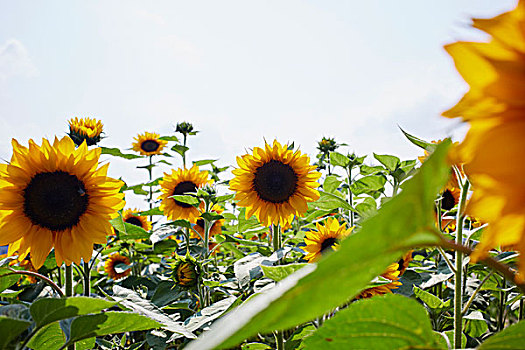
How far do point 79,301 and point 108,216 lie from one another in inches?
29.0

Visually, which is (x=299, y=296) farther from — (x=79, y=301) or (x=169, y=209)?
(x=169, y=209)

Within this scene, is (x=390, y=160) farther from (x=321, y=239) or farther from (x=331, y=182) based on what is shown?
(x=321, y=239)

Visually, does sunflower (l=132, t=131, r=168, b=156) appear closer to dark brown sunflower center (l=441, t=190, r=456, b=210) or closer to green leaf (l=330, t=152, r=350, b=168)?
green leaf (l=330, t=152, r=350, b=168)

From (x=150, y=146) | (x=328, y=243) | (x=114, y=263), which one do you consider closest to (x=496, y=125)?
(x=328, y=243)

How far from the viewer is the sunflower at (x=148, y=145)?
4.09 meters

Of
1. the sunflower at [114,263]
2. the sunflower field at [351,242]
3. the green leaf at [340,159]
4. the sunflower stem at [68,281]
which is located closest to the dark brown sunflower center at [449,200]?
the green leaf at [340,159]

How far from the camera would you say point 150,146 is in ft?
13.5

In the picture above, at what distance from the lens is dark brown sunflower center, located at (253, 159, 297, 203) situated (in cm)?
198

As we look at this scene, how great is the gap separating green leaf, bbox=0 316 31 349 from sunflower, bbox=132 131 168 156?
12.0 ft

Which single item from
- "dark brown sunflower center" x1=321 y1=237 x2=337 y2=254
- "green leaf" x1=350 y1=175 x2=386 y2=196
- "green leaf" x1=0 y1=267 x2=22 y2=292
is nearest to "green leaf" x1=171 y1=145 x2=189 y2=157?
"green leaf" x1=350 y1=175 x2=386 y2=196

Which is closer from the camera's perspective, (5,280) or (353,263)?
(353,263)

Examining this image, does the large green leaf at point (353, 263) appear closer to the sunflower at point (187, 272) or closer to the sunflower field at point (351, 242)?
the sunflower field at point (351, 242)

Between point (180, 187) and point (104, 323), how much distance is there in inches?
86.4

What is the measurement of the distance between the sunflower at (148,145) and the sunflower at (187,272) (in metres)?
2.50
